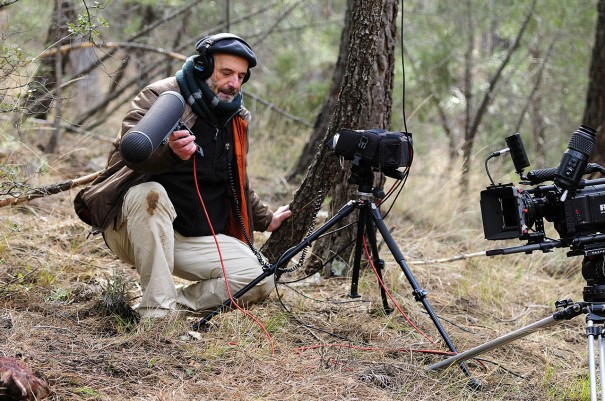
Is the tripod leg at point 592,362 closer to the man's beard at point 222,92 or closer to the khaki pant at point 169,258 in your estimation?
the khaki pant at point 169,258

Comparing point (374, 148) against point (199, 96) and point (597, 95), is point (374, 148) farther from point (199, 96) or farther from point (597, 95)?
point (597, 95)

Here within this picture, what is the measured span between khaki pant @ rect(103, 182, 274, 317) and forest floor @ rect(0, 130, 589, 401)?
0.46 ft

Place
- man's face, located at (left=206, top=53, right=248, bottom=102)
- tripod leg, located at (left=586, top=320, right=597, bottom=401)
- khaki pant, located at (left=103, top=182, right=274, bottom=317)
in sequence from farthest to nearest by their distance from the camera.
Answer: man's face, located at (left=206, top=53, right=248, bottom=102)
khaki pant, located at (left=103, top=182, right=274, bottom=317)
tripod leg, located at (left=586, top=320, right=597, bottom=401)

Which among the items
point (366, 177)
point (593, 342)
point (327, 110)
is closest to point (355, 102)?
point (366, 177)

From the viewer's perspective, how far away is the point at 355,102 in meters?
4.19

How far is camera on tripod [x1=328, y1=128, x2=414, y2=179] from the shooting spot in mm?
3453

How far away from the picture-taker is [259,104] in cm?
825

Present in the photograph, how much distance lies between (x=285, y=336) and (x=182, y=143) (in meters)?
1.16

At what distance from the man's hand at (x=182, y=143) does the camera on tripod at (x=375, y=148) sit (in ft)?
2.30

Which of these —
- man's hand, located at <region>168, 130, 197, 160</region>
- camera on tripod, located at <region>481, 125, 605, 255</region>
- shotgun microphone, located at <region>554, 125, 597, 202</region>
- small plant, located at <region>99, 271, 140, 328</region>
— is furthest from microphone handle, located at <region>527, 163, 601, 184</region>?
small plant, located at <region>99, 271, 140, 328</region>

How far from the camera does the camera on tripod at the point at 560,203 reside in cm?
277

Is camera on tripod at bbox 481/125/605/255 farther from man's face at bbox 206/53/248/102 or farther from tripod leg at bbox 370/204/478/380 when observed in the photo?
man's face at bbox 206/53/248/102

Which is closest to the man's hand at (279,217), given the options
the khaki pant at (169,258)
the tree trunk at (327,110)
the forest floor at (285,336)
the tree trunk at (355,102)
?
the tree trunk at (355,102)

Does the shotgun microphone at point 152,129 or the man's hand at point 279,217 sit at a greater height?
the shotgun microphone at point 152,129
